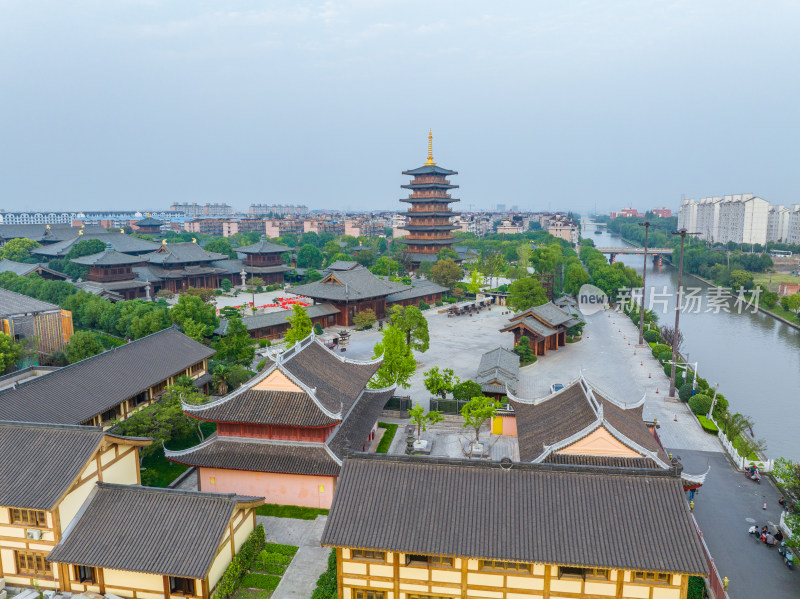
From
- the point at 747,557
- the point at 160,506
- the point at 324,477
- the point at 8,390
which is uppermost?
the point at 8,390

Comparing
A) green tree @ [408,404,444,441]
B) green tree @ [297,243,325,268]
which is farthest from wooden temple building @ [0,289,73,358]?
green tree @ [297,243,325,268]

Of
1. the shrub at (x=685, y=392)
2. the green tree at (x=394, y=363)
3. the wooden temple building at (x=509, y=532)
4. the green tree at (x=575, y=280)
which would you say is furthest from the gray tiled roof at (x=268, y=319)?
the green tree at (x=575, y=280)

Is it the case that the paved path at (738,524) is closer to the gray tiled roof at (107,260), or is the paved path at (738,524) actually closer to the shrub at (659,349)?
the shrub at (659,349)

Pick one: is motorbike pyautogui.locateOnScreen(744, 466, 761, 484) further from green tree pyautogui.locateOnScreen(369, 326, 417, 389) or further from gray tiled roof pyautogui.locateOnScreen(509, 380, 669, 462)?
green tree pyautogui.locateOnScreen(369, 326, 417, 389)

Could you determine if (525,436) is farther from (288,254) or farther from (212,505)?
(288,254)

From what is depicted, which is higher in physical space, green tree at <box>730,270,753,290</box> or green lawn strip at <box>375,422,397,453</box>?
green tree at <box>730,270,753,290</box>

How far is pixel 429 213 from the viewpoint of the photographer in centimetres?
8469

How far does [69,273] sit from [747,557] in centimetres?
6719

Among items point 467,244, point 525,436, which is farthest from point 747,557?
point 467,244

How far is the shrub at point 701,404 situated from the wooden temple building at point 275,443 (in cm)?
2012

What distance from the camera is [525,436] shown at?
2100cm

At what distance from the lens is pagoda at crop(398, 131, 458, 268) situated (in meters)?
84.6

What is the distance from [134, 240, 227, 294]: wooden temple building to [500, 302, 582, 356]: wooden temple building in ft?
133

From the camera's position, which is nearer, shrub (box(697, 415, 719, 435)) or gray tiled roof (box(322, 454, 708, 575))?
gray tiled roof (box(322, 454, 708, 575))
